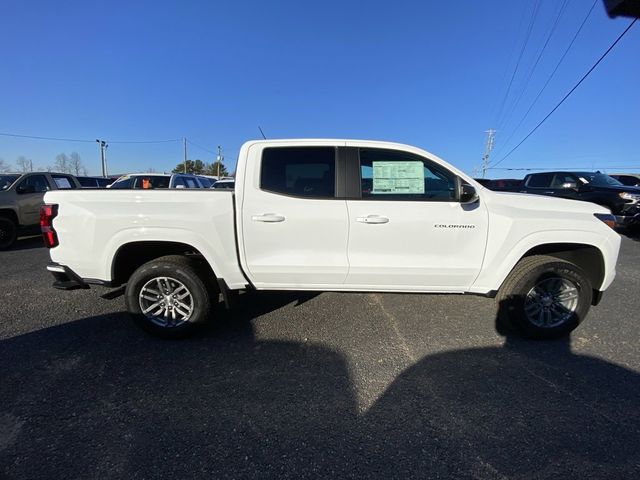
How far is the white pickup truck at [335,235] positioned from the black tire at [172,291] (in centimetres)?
1

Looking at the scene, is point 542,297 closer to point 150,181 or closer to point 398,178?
point 398,178

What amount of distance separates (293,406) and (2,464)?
68.0 inches

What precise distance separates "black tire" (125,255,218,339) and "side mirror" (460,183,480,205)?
8.78 feet

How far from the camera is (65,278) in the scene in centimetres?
354

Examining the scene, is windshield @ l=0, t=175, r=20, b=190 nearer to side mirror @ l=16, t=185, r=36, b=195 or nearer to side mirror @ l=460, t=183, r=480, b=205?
side mirror @ l=16, t=185, r=36, b=195

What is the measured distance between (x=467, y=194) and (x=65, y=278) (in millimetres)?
4066

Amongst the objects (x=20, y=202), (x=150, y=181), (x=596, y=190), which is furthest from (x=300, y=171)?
(x=150, y=181)

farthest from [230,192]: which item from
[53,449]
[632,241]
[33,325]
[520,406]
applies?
[632,241]

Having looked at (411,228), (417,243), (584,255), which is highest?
(411,228)

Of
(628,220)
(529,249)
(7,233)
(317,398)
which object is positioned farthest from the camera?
(628,220)

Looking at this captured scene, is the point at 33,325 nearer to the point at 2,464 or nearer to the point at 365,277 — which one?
the point at 2,464

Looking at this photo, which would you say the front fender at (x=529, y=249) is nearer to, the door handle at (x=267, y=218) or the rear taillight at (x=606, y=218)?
the rear taillight at (x=606, y=218)

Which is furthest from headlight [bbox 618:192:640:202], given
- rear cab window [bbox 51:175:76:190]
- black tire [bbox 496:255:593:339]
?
rear cab window [bbox 51:175:76:190]

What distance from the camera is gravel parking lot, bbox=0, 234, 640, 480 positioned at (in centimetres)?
208
